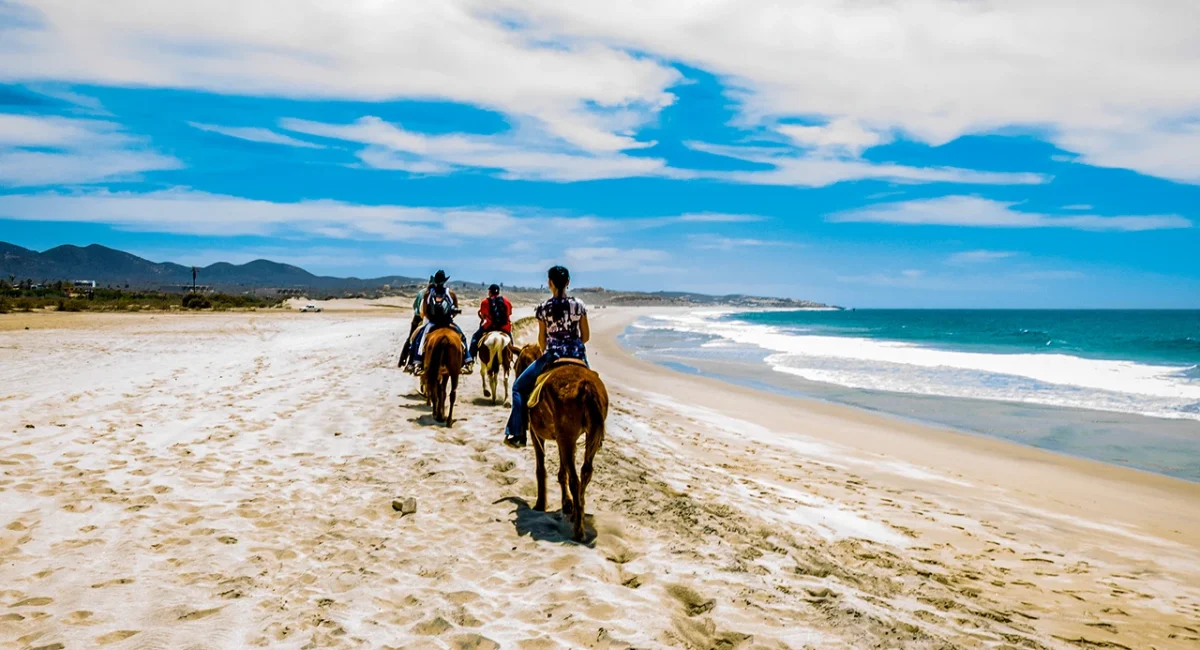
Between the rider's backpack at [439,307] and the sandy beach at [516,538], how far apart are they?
5.59 ft

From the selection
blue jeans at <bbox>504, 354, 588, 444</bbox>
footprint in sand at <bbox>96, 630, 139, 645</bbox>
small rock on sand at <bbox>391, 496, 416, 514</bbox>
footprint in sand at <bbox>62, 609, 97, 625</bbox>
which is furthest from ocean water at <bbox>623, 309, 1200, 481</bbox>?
footprint in sand at <bbox>62, 609, 97, 625</bbox>

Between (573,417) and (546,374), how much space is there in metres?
0.59

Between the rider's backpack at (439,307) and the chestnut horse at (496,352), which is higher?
the rider's backpack at (439,307)

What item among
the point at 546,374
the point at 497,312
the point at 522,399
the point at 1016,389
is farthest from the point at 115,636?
the point at 1016,389

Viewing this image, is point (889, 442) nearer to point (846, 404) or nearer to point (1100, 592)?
point (846, 404)

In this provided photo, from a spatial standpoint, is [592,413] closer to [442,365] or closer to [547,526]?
[547,526]

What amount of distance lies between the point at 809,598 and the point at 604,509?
2.47 meters

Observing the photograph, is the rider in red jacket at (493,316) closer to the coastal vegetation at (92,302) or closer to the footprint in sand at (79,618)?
Result: the footprint in sand at (79,618)

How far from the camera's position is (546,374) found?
666cm

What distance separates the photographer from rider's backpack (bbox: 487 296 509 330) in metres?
12.9

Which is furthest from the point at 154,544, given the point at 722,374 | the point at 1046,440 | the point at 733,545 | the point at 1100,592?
the point at 722,374

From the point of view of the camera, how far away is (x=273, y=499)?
6809mm

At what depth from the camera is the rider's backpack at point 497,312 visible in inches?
510

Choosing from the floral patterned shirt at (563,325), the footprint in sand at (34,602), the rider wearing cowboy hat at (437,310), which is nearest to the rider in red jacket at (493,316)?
the rider wearing cowboy hat at (437,310)
